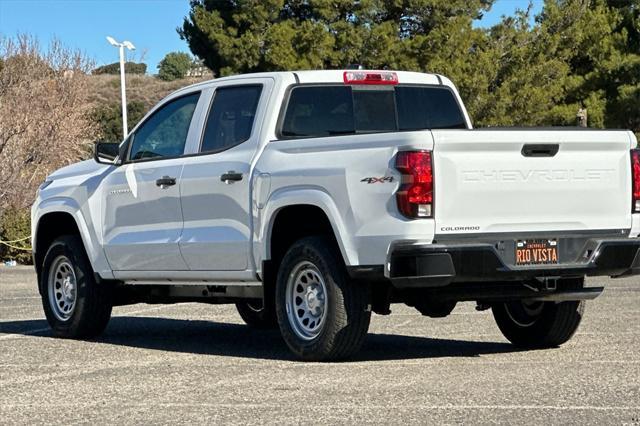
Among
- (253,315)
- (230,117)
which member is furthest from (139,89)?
(230,117)

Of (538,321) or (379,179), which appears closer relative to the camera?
(379,179)

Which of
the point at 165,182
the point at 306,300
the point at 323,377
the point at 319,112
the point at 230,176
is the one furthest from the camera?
the point at 165,182

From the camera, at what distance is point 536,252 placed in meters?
9.15

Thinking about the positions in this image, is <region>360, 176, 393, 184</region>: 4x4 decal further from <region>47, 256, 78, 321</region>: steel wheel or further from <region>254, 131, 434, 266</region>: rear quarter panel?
<region>47, 256, 78, 321</region>: steel wheel

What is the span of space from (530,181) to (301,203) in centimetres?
153

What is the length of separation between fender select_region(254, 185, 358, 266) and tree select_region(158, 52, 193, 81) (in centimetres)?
10250

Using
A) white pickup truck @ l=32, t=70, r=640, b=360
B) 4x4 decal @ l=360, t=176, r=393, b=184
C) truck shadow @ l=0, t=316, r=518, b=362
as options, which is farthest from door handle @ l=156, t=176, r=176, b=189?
4x4 decal @ l=360, t=176, r=393, b=184

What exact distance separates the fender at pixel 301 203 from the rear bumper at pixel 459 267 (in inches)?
15.4

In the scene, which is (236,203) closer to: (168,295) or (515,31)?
(168,295)

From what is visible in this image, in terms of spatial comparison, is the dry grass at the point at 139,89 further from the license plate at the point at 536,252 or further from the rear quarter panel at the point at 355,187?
the license plate at the point at 536,252

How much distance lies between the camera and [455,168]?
8844 mm

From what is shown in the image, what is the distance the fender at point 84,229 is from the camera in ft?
37.9

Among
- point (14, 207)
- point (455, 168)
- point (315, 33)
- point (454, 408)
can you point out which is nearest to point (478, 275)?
point (455, 168)

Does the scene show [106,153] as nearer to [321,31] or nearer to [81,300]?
[81,300]
